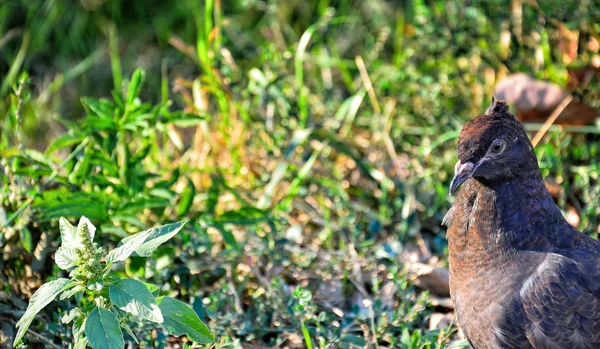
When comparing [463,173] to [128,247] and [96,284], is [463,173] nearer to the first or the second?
[128,247]

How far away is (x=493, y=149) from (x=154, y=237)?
1135 millimetres

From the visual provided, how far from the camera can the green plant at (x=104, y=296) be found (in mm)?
2227

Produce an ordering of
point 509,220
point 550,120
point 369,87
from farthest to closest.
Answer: point 369,87 < point 550,120 < point 509,220

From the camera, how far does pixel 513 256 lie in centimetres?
262

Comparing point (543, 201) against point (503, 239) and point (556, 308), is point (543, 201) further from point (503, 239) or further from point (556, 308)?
point (556, 308)

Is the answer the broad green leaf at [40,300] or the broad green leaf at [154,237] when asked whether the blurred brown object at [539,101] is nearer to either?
the broad green leaf at [154,237]

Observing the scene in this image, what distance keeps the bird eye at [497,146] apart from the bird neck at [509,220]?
0.45 feet

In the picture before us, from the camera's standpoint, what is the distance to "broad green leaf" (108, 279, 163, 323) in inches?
87.0

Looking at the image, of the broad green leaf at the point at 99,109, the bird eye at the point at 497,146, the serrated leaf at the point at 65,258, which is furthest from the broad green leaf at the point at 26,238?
the bird eye at the point at 497,146

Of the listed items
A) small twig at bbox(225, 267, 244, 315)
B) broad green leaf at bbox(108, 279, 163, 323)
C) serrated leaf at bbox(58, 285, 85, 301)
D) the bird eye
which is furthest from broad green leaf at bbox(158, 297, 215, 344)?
the bird eye

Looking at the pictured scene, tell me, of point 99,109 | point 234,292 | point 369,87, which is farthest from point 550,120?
point 99,109

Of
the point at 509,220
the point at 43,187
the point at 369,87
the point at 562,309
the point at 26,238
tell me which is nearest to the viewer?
the point at 562,309

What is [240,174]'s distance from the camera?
154 inches

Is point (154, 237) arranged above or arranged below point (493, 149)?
below
